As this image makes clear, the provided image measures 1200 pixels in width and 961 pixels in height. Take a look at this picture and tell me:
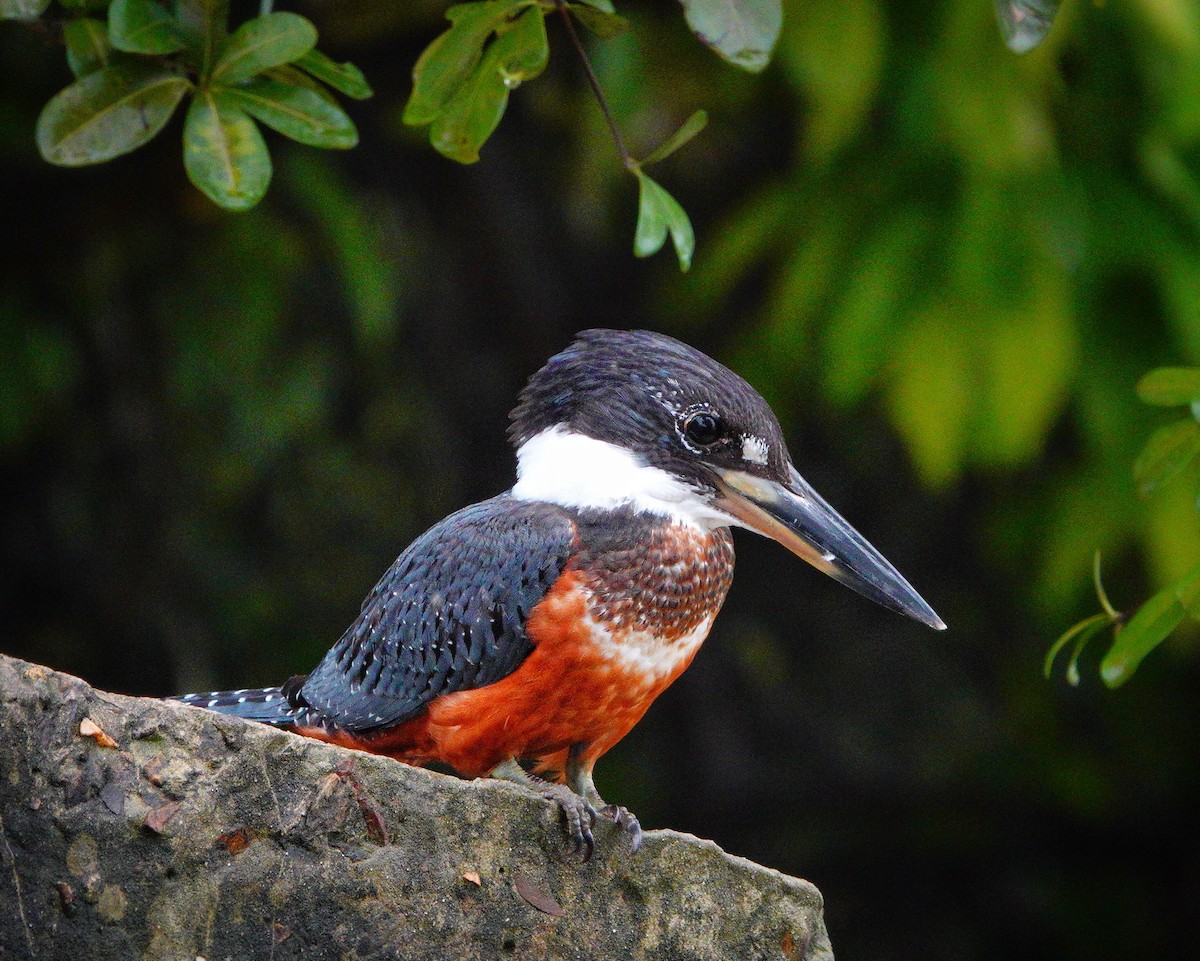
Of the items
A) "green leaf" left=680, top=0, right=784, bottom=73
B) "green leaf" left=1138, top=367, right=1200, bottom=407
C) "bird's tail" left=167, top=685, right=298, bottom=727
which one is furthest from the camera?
"bird's tail" left=167, top=685, right=298, bottom=727

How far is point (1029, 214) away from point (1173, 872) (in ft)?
11.0

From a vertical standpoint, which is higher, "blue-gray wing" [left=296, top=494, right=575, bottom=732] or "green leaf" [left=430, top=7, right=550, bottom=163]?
"green leaf" [left=430, top=7, right=550, bottom=163]

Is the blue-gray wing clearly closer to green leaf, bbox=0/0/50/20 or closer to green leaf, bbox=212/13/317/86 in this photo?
green leaf, bbox=212/13/317/86

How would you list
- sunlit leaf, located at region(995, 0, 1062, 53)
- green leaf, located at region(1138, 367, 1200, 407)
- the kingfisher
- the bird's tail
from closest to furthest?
sunlit leaf, located at region(995, 0, 1062, 53)
green leaf, located at region(1138, 367, 1200, 407)
the kingfisher
the bird's tail

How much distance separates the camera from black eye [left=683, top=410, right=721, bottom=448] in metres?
2.72

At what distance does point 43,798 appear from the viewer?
206 cm

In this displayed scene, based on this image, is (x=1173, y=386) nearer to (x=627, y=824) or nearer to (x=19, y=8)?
(x=627, y=824)

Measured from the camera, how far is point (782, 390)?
15.9ft

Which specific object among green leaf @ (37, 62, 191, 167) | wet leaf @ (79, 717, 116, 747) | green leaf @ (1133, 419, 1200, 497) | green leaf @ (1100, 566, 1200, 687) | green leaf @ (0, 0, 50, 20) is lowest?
green leaf @ (1100, 566, 1200, 687)

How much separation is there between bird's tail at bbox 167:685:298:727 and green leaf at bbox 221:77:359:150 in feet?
3.89

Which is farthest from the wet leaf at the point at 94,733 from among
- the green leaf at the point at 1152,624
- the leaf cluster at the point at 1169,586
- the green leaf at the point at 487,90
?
the green leaf at the point at 1152,624

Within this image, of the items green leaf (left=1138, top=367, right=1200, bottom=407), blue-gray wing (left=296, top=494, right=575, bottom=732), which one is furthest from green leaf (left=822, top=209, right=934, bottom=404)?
green leaf (left=1138, top=367, right=1200, bottom=407)

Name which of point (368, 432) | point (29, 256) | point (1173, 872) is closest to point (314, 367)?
point (368, 432)

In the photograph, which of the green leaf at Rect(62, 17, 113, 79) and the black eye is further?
the black eye
